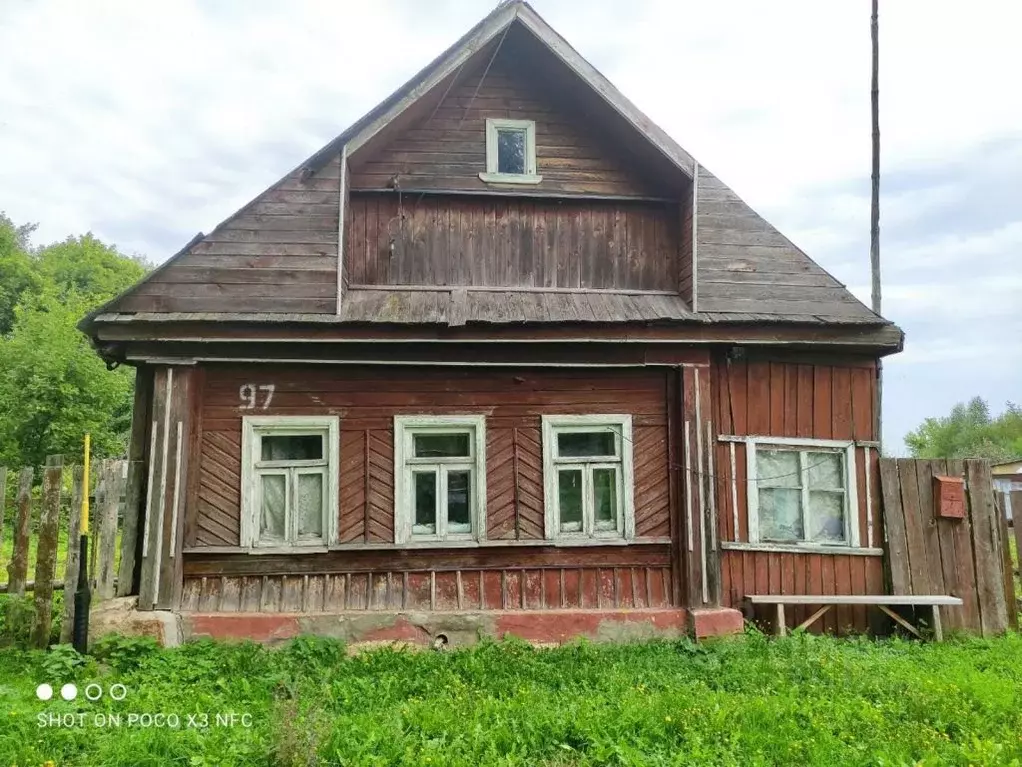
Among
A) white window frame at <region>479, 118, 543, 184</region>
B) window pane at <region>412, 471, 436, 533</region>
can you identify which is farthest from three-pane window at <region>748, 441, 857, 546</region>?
white window frame at <region>479, 118, 543, 184</region>

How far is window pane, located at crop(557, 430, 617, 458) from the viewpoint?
7680mm

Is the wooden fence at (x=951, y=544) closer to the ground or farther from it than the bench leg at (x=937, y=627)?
farther from it

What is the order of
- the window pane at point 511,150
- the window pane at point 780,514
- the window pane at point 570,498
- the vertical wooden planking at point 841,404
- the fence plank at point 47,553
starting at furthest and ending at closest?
1. the window pane at point 511,150
2. the vertical wooden planking at point 841,404
3. the window pane at point 780,514
4. the window pane at point 570,498
5. the fence plank at point 47,553

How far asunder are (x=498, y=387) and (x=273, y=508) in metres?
2.78

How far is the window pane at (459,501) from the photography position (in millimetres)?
7457

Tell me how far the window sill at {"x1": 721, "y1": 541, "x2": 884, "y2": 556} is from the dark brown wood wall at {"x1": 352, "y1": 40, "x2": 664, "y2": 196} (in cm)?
433

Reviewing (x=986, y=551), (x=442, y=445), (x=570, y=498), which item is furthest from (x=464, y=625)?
(x=986, y=551)

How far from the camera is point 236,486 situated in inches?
283

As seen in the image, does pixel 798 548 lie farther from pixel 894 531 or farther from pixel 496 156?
pixel 496 156

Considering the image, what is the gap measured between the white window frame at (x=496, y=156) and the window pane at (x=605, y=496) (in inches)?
141

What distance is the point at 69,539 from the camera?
6586 mm

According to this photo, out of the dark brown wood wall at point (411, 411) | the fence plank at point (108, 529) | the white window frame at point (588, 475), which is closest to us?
the fence plank at point (108, 529)

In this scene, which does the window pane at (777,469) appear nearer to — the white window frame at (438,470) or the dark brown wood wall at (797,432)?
the dark brown wood wall at (797,432)

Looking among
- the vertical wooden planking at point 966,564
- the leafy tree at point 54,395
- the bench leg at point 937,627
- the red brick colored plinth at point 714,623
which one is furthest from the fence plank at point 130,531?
the leafy tree at point 54,395
